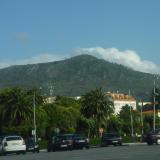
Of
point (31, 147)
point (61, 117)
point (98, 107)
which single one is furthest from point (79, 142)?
point (98, 107)

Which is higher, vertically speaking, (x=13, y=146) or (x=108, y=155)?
(x=13, y=146)

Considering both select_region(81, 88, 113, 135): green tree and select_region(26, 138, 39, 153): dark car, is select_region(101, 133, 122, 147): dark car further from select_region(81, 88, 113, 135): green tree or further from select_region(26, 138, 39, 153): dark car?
select_region(81, 88, 113, 135): green tree

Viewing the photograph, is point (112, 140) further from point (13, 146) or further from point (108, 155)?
point (108, 155)

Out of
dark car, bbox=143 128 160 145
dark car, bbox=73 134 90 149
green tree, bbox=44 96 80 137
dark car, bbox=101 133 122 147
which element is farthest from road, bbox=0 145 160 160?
green tree, bbox=44 96 80 137

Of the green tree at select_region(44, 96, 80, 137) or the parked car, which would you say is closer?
the parked car

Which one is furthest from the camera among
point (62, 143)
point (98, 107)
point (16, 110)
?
point (98, 107)

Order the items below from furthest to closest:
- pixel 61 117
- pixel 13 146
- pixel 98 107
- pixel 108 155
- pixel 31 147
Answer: pixel 98 107, pixel 61 117, pixel 31 147, pixel 13 146, pixel 108 155

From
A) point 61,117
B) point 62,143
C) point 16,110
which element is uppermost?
point 16,110

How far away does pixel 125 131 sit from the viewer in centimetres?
16562

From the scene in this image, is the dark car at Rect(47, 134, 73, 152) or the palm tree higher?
the palm tree

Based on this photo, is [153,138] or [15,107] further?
[15,107]

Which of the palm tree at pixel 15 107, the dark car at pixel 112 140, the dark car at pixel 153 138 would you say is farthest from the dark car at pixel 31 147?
the palm tree at pixel 15 107

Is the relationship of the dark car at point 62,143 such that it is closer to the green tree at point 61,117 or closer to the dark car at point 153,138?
the dark car at point 153,138

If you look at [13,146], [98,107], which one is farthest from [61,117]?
[13,146]
